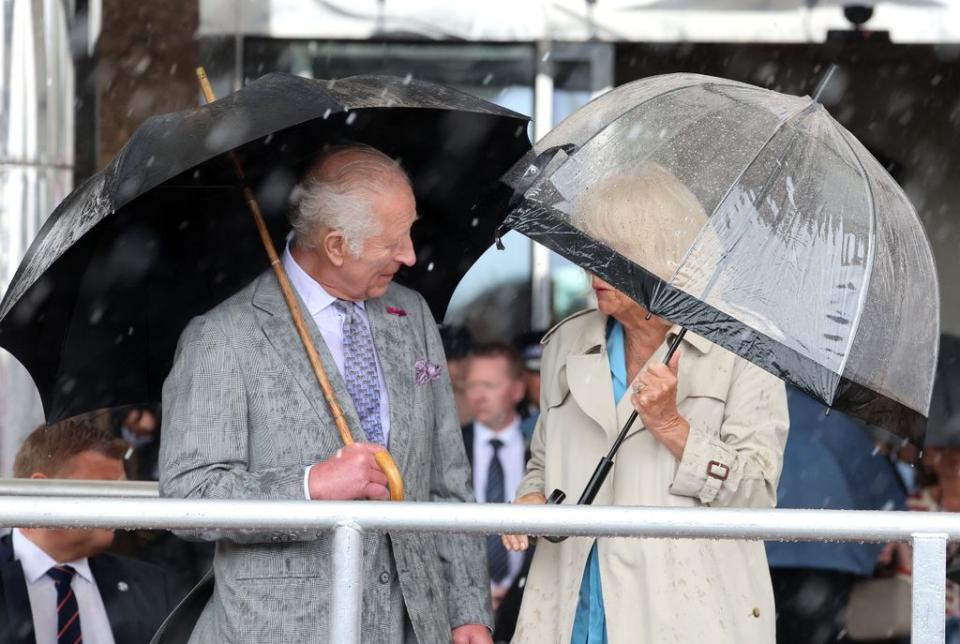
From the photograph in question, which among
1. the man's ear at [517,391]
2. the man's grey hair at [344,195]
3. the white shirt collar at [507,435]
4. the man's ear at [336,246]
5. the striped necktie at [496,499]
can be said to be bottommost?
the striped necktie at [496,499]

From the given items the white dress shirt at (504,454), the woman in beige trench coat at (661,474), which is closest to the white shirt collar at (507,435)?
the white dress shirt at (504,454)

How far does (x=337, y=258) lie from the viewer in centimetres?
322

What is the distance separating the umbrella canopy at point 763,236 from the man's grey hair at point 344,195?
31 cm

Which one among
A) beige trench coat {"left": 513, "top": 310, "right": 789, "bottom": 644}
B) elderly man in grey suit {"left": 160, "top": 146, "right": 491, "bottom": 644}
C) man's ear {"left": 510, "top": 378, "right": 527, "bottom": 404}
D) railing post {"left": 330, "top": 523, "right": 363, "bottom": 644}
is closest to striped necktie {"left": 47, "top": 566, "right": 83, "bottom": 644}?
elderly man in grey suit {"left": 160, "top": 146, "right": 491, "bottom": 644}

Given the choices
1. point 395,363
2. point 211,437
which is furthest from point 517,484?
point 211,437

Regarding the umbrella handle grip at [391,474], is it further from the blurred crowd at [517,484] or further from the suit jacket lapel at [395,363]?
the blurred crowd at [517,484]

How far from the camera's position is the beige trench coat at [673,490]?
3.42m

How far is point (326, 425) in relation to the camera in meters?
3.12

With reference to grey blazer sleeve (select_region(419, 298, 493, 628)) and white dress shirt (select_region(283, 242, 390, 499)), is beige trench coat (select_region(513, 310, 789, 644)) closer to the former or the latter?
grey blazer sleeve (select_region(419, 298, 493, 628))

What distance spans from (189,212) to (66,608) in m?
1.66

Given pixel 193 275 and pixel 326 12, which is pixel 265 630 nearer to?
pixel 193 275

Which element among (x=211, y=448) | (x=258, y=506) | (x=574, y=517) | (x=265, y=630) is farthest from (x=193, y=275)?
(x=574, y=517)

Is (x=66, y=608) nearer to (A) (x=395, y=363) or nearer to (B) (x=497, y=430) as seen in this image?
(A) (x=395, y=363)

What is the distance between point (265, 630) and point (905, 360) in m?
1.38
